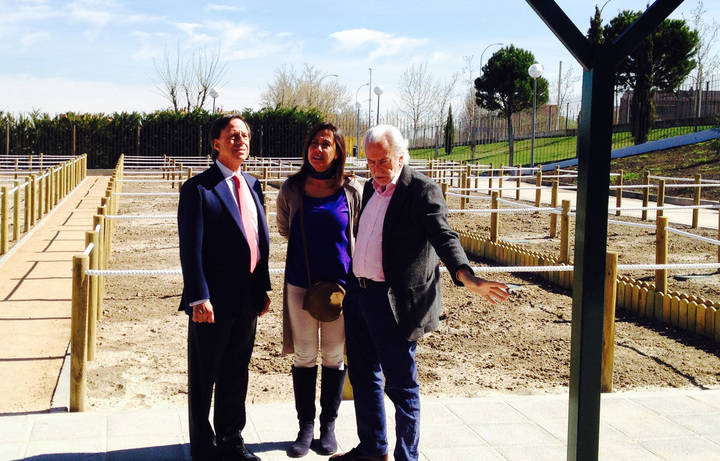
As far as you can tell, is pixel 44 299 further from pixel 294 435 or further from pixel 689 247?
pixel 689 247

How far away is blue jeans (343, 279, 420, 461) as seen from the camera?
3732 millimetres

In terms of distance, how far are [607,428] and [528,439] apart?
522mm

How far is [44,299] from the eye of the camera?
8.55m

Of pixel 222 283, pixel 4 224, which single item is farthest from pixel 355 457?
pixel 4 224

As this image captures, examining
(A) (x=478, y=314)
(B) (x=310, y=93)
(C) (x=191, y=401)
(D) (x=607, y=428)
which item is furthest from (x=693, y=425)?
(B) (x=310, y=93)

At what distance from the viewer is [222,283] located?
389cm

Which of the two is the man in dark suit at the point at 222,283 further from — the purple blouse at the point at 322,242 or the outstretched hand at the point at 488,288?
the outstretched hand at the point at 488,288

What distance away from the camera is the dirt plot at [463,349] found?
5.87 metres

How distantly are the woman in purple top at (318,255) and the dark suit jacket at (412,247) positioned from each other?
0.44m

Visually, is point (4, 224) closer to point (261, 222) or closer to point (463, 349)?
point (463, 349)

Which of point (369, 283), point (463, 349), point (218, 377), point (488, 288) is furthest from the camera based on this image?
point (463, 349)

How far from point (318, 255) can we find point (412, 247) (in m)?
0.58

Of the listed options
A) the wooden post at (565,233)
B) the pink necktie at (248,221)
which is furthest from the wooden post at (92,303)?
the wooden post at (565,233)

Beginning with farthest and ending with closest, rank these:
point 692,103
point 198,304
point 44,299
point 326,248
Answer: point 692,103
point 44,299
point 326,248
point 198,304
